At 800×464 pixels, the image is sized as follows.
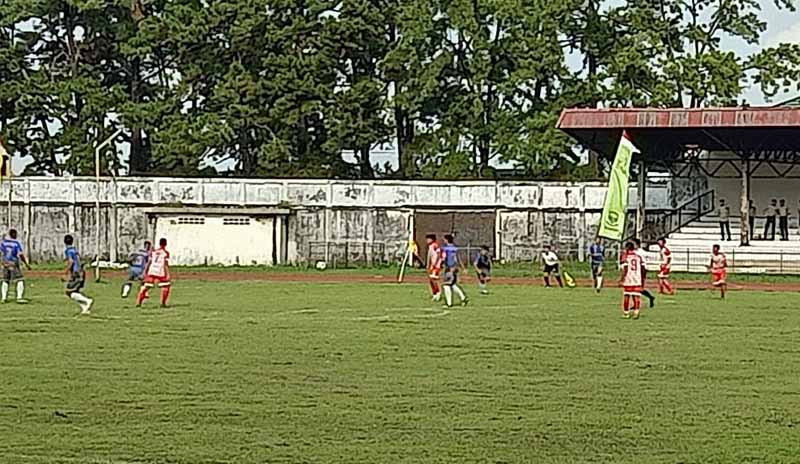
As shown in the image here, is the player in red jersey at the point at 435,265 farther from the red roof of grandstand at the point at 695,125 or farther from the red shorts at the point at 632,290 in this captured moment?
the red roof of grandstand at the point at 695,125

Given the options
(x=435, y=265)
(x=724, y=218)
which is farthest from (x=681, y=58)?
(x=435, y=265)

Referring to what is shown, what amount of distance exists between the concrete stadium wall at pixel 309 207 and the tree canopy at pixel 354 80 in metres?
5.44

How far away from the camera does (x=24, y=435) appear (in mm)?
12508

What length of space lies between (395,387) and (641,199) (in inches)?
1589

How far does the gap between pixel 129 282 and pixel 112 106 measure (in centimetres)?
3300

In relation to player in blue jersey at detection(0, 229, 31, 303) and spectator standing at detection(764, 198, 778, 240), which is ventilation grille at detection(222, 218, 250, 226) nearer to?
spectator standing at detection(764, 198, 778, 240)

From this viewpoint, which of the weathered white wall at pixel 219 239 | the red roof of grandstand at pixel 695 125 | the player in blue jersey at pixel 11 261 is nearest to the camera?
the player in blue jersey at pixel 11 261

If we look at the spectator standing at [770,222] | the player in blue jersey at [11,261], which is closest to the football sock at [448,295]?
the player in blue jersey at [11,261]

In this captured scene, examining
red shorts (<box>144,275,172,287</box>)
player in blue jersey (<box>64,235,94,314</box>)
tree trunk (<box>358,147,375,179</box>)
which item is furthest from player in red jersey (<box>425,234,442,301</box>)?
tree trunk (<box>358,147,375,179</box>)

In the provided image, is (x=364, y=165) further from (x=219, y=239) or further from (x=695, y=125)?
(x=695, y=125)

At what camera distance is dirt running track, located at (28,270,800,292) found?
44.6 meters

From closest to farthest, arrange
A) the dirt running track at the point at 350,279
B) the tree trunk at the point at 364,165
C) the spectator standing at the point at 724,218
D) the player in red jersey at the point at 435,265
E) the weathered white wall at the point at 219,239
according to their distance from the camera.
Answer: the player in red jersey at the point at 435,265 < the dirt running track at the point at 350,279 < the spectator standing at the point at 724,218 < the weathered white wall at the point at 219,239 < the tree trunk at the point at 364,165

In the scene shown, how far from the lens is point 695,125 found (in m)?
50.8

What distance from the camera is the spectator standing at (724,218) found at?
56469mm
